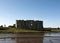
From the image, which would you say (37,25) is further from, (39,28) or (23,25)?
(23,25)

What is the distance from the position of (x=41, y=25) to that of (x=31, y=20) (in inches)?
166

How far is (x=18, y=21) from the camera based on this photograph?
53.0m

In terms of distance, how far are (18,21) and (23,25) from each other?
2398 mm

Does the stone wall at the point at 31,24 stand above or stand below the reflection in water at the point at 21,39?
above

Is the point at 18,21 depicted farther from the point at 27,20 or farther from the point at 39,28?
the point at 39,28

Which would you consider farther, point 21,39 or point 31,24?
point 31,24

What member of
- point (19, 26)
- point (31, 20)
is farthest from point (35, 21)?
point (19, 26)

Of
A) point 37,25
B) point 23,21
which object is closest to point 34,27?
point 37,25

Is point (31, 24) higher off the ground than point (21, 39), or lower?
higher

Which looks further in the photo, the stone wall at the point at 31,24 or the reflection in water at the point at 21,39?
the stone wall at the point at 31,24

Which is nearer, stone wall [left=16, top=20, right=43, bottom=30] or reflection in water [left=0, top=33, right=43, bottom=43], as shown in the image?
reflection in water [left=0, top=33, right=43, bottom=43]

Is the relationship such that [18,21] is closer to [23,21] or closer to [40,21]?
[23,21]

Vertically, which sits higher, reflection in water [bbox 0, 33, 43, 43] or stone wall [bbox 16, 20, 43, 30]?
stone wall [bbox 16, 20, 43, 30]

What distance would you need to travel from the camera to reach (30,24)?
53812 mm
